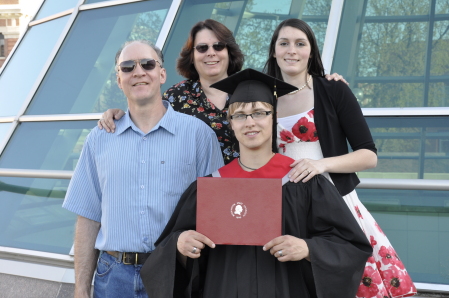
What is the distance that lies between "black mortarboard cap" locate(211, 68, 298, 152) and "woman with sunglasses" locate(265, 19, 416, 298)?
20cm

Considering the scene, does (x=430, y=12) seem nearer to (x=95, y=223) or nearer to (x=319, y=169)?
(x=319, y=169)

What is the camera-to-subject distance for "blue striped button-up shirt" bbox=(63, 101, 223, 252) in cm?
277

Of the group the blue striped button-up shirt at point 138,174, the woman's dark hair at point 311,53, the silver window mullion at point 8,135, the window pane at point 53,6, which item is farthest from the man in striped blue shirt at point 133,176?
the window pane at point 53,6

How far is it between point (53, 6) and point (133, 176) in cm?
564

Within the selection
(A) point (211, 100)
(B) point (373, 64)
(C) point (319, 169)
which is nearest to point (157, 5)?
(B) point (373, 64)

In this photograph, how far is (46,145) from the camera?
18.7ft

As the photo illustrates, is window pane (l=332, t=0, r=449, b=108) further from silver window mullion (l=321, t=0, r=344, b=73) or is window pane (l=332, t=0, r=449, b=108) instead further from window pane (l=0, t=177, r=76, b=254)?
window pane (l=0, t=177, r=76, b=254)

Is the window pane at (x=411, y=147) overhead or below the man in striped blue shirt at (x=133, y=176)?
overhead

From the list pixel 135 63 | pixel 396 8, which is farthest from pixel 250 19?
pixel 135 63

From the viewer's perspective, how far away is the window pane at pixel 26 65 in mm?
6535

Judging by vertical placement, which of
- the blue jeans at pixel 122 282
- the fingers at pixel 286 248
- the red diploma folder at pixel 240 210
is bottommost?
the blue jeans at pixel 122 282

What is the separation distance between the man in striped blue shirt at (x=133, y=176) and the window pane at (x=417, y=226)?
1.65 meters

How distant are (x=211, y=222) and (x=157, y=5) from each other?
4231 mm

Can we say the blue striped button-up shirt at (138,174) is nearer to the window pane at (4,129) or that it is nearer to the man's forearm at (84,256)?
the man's forearm at (84,256)
